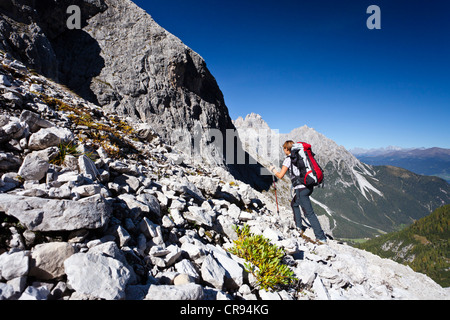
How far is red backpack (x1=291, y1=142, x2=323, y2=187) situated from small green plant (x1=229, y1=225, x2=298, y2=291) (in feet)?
9.87

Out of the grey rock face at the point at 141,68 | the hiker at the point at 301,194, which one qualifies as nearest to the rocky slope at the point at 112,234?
the hiker at the point at 301,194

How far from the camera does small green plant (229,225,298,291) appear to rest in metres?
4.89

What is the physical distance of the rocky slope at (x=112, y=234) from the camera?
2.96 m

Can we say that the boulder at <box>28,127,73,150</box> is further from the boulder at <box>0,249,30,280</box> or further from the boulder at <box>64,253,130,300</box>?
the boulder at <box>64,253,130,300</box>

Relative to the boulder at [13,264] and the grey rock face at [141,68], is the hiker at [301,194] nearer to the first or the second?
the boulder at [13,264]

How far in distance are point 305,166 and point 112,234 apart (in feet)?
22.6

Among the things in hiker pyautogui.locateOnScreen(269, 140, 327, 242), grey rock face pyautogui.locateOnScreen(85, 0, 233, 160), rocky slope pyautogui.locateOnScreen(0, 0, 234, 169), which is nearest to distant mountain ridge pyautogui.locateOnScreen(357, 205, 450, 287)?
rocky slope pyautogui.locateOnScreen(0, 0, 234, 169)

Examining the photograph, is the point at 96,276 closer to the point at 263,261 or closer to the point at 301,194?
the point at 263,261

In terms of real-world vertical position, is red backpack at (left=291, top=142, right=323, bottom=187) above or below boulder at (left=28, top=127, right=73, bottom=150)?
below

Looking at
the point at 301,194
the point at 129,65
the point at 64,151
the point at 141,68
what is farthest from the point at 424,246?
the point at 129,65

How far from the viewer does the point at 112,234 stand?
13.3 ft

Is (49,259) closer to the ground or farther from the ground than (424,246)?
farther from the ground

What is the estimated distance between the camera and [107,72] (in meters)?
72.4
